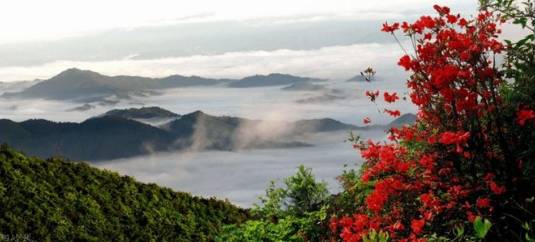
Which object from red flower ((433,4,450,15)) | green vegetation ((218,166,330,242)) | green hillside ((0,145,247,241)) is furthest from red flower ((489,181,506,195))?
green hillside ((0,145,247,241))

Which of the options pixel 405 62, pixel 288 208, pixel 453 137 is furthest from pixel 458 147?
pixel 288 208

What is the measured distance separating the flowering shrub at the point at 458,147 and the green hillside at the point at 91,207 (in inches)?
406

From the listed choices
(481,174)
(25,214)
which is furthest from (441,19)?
(25,214)

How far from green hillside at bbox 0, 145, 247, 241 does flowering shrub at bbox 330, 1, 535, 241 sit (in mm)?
10315

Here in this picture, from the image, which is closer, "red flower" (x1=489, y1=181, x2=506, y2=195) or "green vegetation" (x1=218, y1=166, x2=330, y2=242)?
"red flower" (x1=489, y1=181, x2=506, y2=195)

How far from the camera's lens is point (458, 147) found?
730 cm

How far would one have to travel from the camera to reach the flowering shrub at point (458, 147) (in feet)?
24.6

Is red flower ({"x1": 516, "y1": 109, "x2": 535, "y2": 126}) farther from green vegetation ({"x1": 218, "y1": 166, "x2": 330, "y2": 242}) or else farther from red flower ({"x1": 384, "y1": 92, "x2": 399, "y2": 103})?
green vegetation ({"x1": 218, "y1": 166, "x2": 330, "y2": 242})

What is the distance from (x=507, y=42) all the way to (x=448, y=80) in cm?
165

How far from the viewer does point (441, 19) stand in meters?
8.31

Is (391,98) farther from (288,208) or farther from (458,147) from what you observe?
(288,208)

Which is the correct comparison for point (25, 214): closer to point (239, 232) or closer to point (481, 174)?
point (239, 232)

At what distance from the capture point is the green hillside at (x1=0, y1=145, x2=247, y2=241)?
16.7 meters

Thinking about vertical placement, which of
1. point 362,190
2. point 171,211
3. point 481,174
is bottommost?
point 171,211
